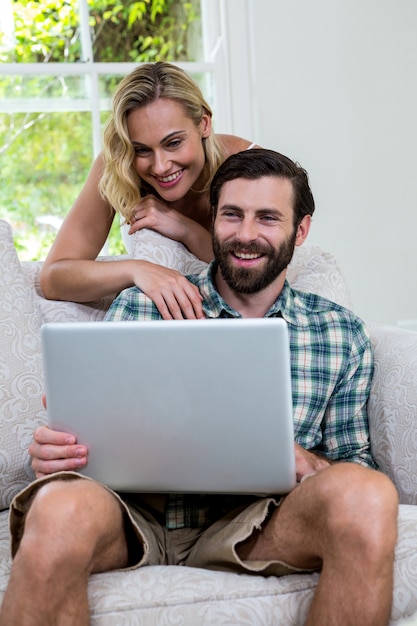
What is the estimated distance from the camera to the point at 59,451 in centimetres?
124

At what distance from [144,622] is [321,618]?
0.27 m

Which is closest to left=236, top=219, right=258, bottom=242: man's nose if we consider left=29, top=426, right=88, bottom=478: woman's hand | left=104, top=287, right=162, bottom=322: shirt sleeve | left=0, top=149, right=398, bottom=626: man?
left=0, top=149, right=398, bottom=626: man

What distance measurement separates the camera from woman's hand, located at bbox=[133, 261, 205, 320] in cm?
163

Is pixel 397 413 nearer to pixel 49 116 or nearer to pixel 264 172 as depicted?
pixel 264 172

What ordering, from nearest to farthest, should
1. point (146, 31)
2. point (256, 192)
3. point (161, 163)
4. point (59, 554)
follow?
point (59, 554), point (256, 192), point (161, 163), point (146, 31)

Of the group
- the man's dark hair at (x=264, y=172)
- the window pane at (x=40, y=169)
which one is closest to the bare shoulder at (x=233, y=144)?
the man's dark hair at (x=264, y=172)

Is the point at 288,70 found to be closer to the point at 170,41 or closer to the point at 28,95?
the point at 170,41

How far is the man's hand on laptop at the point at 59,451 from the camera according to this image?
4.04 feet

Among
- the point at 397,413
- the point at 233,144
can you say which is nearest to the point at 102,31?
the point at 233,144

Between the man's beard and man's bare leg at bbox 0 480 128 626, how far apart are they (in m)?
0.57

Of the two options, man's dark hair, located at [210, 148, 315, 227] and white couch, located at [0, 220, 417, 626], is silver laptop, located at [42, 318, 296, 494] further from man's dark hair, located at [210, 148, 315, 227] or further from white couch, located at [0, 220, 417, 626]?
man's dark hair, located at [210, 148, 315, 227]

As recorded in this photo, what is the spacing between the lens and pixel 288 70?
3.52m

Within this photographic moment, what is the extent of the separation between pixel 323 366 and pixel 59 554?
0.71 meters

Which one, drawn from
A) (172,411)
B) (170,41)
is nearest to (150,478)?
(172,411)
